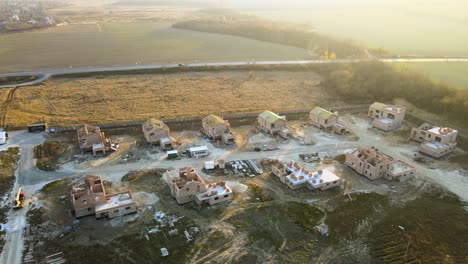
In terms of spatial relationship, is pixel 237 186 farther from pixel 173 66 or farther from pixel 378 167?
pixel 173 66

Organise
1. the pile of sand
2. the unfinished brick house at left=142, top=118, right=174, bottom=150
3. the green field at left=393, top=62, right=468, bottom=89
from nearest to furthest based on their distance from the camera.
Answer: the pile of sand → the unfinished brick house at left=142, top=118, right=174, bottom=150 → the green field at left=393, top=62, right=468, bottom=89

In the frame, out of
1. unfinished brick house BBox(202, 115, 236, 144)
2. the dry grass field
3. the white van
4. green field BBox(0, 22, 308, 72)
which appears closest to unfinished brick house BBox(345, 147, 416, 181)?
unfinished brick house BBox(202, 115, 236, 144)

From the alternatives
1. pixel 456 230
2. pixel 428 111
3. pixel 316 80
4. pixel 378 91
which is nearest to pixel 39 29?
pixel 316 80

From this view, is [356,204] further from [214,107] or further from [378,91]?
[378,91]

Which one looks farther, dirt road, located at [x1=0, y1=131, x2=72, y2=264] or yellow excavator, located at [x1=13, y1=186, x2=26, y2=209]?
yellow excavator, located at [x1=13, y1=186, x2=26, y2=209]

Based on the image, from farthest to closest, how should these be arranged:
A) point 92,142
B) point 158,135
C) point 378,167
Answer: point 158,135, point 92,142, point 378,167

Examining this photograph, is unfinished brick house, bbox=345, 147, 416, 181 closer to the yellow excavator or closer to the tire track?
the yellow excavator

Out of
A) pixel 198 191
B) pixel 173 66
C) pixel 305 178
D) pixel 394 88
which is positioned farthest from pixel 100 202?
pixel 394 88
